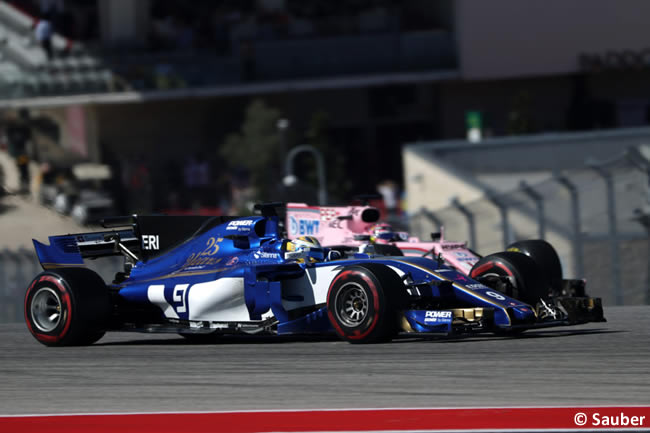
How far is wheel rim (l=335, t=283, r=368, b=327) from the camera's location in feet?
29.6

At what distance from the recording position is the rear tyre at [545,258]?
35.0ft

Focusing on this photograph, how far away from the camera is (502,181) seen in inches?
1081

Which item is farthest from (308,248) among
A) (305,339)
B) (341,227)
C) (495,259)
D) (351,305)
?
(341,227)

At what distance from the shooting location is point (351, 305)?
29.9 ft

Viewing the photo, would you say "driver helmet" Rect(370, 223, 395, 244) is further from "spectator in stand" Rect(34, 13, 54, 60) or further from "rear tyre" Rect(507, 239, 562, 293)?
"spectator in stand" Rect(34, 13, 54, 60)

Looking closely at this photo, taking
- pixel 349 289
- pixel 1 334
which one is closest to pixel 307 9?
pixel 1 334

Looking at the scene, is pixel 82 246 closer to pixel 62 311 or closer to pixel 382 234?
pixel 62 311

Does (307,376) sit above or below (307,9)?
below

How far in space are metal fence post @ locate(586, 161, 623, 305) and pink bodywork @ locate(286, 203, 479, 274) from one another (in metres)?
2.02

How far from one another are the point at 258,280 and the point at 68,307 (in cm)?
165

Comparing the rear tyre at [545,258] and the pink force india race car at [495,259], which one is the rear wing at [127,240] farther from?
the rear tyre at [545,258]

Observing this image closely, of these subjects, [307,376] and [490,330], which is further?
[490,330]

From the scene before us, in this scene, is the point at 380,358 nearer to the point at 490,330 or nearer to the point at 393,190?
the point at 490,330

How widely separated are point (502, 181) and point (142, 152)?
18.3 metres
